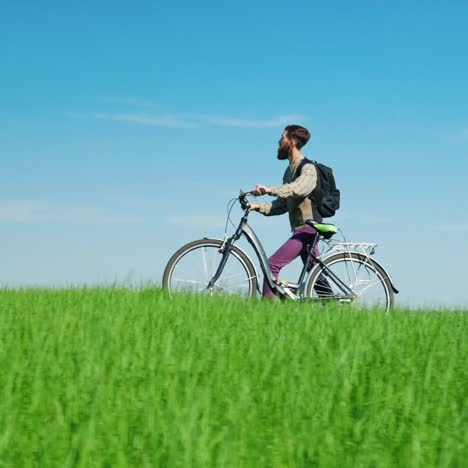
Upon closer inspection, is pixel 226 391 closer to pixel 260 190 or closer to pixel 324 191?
pixel 260 190

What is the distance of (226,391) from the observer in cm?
350

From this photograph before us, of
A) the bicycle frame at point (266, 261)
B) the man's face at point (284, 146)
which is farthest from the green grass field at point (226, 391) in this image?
the man's face at point (284, 146)

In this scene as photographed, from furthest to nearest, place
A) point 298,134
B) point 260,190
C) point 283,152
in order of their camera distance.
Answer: point 283,152 → point 298,134 → point 260,190

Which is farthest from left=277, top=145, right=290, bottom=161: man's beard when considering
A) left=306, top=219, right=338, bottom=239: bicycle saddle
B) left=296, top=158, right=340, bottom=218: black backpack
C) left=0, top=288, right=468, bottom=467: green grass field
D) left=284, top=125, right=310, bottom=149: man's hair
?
left=0, top=288, right=468, bottom=467: green grass field

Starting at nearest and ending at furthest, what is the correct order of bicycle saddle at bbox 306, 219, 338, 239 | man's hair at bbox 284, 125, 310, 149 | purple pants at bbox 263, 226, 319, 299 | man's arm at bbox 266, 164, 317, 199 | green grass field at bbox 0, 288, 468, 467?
green grass field at bbox 0, 288, 468, 467 → man's arm at bbox 266, 164, 317, 199 → bicycle saddle at bbox 306, 219, 338, 239 → purple pants at bbox 263, 226, 319, 299 → man's hair at bbox 284, 125, 310, 149

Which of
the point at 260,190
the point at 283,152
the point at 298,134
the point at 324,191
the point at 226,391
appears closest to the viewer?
the point at 226,391

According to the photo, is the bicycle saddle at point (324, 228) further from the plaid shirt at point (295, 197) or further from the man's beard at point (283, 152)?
the man's beard at point (283, 152)

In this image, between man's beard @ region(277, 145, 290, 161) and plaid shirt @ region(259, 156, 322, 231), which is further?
man's beard @ region(277, 145, 290, 161)

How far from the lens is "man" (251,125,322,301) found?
26.9 ft

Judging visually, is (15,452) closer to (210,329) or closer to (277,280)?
(210,329)

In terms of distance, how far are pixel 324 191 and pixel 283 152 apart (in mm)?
747

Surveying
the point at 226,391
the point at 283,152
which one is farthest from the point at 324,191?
the point at 226,391

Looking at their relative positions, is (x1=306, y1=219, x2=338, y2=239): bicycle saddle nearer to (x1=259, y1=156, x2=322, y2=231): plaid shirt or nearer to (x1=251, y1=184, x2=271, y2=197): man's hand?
(x1=259, y1=156, x2=322, y2=231): plaid shirt

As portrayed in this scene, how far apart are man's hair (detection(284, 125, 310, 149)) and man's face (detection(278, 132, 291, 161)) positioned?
52 millimetres
